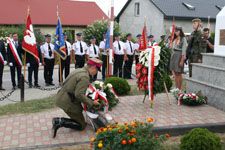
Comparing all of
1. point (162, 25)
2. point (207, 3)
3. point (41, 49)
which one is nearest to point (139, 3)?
point (162, 25)

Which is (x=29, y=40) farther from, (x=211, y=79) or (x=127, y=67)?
(x=211, y=79)

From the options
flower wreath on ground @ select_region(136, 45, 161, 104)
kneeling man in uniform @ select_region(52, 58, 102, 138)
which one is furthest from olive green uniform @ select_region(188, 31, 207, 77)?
kneeling man in uniform @ select_region(52, 58, 102, 138)

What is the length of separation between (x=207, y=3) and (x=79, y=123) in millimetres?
28611

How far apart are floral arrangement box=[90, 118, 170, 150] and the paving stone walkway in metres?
1.65

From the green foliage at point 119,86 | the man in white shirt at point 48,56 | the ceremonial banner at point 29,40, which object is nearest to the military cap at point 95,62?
the green foliage at point 119,86

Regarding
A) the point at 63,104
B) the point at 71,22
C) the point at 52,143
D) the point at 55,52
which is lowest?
the point at 52,143

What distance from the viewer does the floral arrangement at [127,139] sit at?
3.49 metres

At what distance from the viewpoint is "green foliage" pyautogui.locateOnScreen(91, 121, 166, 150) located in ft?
11.5

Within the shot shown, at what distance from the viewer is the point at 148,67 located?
655cm

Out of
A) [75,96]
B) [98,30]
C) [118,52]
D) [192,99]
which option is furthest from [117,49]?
[98,30]

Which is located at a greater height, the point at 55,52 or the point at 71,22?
the point at 71,22

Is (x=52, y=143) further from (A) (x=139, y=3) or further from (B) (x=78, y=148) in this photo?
(A) (x=139, y=3)

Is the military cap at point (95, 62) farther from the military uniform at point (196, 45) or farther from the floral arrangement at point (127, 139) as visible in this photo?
the military uniform at point (196, 45)

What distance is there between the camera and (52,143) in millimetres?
5043
